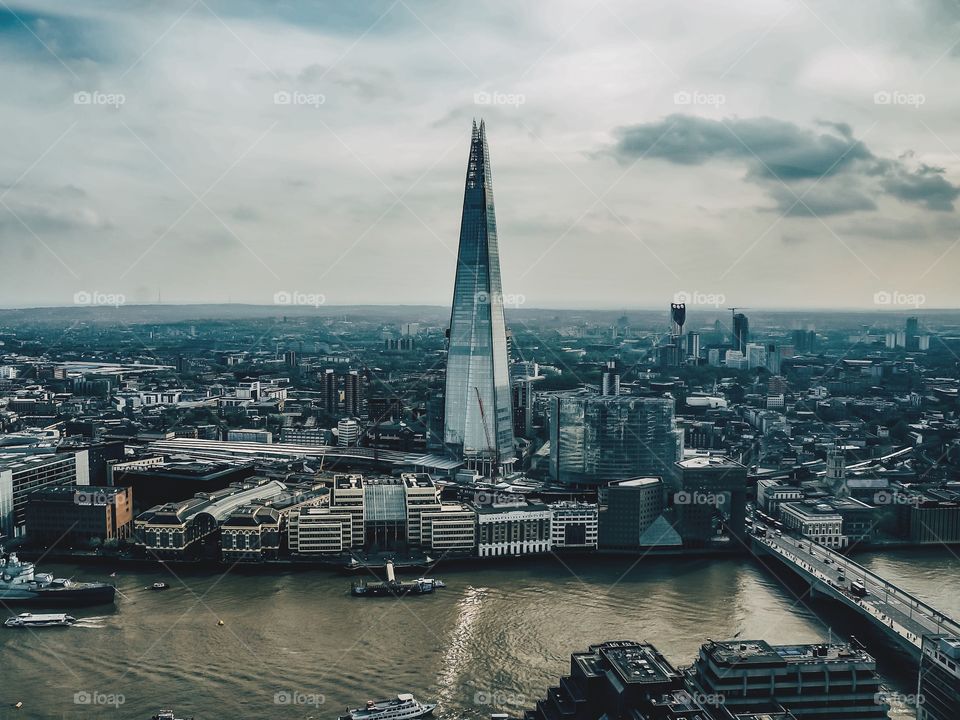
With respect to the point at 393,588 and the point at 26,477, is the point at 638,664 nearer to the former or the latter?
the point at 393,588

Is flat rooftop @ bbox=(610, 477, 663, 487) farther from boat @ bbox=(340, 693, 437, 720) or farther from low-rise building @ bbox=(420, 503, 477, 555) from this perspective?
boat @ bbox=(340, 693, 437, 720)

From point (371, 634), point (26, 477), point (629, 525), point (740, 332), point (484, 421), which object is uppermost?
point (740, 332)

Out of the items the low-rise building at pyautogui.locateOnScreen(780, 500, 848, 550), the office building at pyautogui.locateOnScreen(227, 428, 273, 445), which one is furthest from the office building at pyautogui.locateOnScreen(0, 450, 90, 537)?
the low-rise building at pyautogui.locateOnScreen(780, 500, 848, 550)

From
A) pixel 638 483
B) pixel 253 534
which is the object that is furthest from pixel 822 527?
pixel 253 534

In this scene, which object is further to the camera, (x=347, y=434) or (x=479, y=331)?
(x=347, y=434)

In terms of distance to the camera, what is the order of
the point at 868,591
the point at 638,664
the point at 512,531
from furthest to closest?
the point at 512,531
the point at 868,591
the point at 638,664

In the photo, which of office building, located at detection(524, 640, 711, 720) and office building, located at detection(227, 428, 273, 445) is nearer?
office building, located at detection(524, 640, 711, 720)

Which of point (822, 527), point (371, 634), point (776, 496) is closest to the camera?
point (371, 634)
